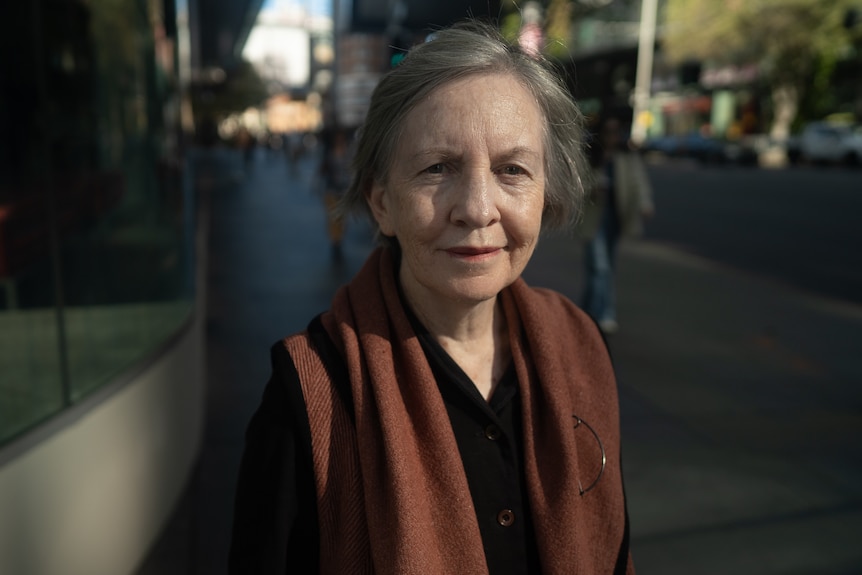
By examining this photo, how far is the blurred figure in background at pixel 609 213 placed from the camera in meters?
7.06

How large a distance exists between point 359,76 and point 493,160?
401ft

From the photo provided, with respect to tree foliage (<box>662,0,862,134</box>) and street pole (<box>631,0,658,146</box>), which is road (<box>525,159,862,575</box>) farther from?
street pole (<box>631,0,658,146</box>)

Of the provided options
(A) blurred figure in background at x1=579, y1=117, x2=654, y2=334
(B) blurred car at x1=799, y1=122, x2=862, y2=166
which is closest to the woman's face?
(A) blurred figure in background at x1=579, y1=117, x2=654, y2=334

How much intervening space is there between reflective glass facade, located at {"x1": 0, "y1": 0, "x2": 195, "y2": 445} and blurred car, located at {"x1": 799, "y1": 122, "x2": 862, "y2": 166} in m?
33.8

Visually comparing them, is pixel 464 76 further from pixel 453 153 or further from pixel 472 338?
pixel 472 338

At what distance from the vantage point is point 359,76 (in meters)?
120

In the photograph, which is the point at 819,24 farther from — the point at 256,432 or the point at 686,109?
the point at 256,432

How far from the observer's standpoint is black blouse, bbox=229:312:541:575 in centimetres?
147

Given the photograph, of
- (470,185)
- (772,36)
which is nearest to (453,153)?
(470,185)

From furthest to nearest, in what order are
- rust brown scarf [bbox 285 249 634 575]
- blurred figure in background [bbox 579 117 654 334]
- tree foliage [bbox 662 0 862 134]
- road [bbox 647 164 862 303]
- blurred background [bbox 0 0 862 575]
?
tree foliage [bbox 662 0 862 134]
road [bbox 647 164 862 303]
blurred figure in background [bbox 579 117 654 334]
blurred background [bbox 0 0 862 575]
rust brown scarf [bbox 285 249 634 575]

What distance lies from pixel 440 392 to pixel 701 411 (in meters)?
3.89

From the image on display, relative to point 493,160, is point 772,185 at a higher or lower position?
lower

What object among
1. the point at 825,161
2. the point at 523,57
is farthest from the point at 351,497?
the point at 825,161

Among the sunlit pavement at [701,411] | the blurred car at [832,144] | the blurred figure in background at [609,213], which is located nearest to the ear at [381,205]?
the sunlit pavement at [701,411]
